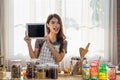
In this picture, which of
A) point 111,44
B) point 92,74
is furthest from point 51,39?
point 111,44

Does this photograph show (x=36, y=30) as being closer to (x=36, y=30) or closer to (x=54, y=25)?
(x=36, y=30)

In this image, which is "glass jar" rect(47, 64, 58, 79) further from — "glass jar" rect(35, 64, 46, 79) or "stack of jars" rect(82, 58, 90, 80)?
"stack of jars" rect(82, 58, 90, 80)

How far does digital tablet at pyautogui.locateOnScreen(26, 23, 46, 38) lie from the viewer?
2.11 m

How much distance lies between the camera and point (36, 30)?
2.11 meters

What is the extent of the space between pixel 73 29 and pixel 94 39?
0.21 metres

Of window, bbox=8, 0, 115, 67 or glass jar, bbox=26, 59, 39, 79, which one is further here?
window, bbox=8, 0, 115, 67

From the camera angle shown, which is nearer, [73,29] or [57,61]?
[57,61]

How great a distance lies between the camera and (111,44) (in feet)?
9.22

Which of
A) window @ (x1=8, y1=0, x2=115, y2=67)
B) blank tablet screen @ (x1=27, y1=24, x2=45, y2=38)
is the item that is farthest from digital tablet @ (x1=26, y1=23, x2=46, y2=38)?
window @ (x1=8, y1=0, x2=115, y2=67)

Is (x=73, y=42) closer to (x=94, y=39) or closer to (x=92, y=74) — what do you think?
(x=94, y=39)

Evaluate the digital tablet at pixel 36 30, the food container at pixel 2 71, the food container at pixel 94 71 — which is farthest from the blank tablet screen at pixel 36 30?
the food container at pixel 94 71

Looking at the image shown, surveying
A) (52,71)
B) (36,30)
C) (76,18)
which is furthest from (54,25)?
(76,18)

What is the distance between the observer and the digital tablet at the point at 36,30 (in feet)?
6.92

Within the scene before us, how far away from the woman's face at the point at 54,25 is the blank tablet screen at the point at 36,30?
0.06 meters
